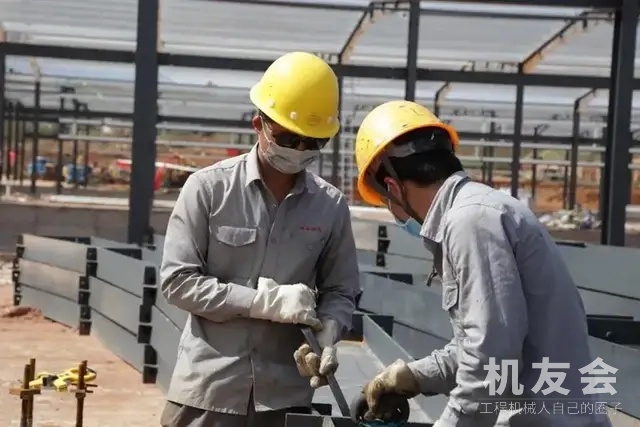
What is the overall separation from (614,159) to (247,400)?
8247 mm

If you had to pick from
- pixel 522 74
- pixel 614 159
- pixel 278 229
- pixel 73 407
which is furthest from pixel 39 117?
pixel 278 229

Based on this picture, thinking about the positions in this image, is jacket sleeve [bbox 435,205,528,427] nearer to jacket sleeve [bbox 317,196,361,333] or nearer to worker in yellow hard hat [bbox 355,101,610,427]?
worker in yellow hard hat [bbox 355,101,610,427]

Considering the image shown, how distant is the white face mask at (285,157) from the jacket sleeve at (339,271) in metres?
0.21

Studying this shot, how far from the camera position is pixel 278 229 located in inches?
108

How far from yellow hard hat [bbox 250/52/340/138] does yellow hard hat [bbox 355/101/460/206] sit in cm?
28

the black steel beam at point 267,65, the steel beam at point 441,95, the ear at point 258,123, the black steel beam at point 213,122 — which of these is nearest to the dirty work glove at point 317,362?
the ear at point 258,123

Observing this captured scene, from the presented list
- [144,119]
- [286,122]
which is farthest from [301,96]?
[144,119]

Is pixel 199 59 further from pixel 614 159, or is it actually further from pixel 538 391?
pixel 538 391

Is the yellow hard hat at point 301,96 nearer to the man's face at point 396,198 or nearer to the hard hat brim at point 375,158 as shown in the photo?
the hard hat brim at point 375,158

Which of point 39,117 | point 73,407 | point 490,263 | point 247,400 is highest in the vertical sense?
point 39,117

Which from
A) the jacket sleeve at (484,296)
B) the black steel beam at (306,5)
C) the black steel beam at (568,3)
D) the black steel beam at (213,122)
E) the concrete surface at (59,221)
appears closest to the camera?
the jacket sleeve at (484,296)

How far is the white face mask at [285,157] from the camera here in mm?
2703

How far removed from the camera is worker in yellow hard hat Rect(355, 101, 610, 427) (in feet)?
6.68

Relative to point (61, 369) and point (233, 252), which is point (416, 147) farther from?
point (61, 369)
